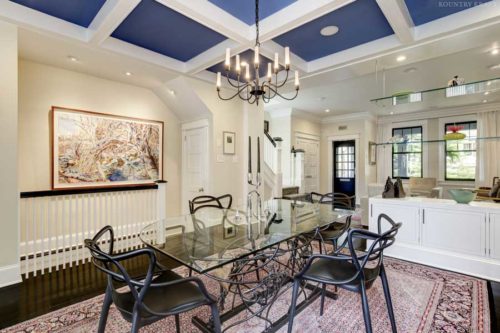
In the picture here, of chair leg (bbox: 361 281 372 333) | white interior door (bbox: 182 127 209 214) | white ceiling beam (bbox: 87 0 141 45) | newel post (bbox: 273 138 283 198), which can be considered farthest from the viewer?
newel post (bbox: 273 138 283 198)

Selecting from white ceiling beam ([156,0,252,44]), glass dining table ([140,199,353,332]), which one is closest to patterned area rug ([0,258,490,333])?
glass dining table ([140,199,353,332])

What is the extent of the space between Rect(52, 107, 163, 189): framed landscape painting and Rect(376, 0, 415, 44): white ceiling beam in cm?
364

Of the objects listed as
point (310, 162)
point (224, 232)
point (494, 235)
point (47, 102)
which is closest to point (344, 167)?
point (310, 162)

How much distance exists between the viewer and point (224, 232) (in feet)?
7.48

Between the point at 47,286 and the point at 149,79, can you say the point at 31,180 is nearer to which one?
the point at 47,286

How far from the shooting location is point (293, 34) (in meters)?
2.99

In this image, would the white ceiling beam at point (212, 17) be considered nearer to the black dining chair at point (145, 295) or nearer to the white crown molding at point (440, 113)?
the black dining chair at point (145, 295)

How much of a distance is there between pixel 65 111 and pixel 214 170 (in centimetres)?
226

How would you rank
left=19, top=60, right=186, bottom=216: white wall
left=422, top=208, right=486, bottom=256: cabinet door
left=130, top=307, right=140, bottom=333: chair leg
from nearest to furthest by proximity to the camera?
left=130, top=307, right=140, bottom=333: chair leg
left=422, top=208, right=486, bottom=256: cabinet door
left=19, top=60, right=186, bottom=216: white wall

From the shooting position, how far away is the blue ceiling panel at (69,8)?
240 centimetres

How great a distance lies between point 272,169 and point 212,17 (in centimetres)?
359

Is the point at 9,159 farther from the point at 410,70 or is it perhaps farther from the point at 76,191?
the point at 410,70

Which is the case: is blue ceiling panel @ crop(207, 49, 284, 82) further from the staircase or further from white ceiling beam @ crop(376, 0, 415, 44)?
the staircase

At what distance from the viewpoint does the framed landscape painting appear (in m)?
3.52
